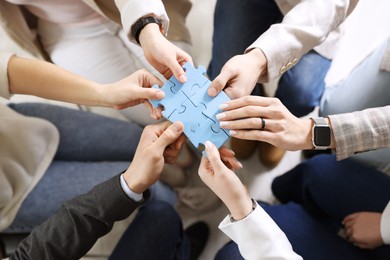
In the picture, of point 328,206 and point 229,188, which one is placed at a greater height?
point 229,188

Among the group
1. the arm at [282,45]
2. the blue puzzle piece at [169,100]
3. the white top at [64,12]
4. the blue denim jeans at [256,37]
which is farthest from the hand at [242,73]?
the white top at [64,12]

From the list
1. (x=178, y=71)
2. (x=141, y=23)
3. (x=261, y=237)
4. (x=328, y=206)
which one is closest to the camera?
(x=261, y=237)

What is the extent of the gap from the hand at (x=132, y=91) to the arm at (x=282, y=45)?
7.5 inches

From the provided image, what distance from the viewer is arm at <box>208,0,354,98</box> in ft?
2.73

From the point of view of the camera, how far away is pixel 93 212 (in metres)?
0.79

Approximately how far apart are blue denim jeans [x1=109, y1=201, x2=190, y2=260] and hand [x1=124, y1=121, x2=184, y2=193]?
0.65 feet

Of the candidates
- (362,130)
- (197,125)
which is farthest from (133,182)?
(362,130)

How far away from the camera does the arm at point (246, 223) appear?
2.28 ft

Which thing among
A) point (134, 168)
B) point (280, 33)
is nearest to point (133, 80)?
point (134, 168)

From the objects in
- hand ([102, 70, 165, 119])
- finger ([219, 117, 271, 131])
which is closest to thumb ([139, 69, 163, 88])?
hand ([102, 70, 165, 119])

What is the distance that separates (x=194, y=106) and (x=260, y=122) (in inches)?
6.1

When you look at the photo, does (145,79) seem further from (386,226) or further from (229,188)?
(386,226)

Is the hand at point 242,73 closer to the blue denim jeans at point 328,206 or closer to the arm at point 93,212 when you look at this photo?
the arm at point 93,212

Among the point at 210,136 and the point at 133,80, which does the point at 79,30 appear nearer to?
the point at 133,80
